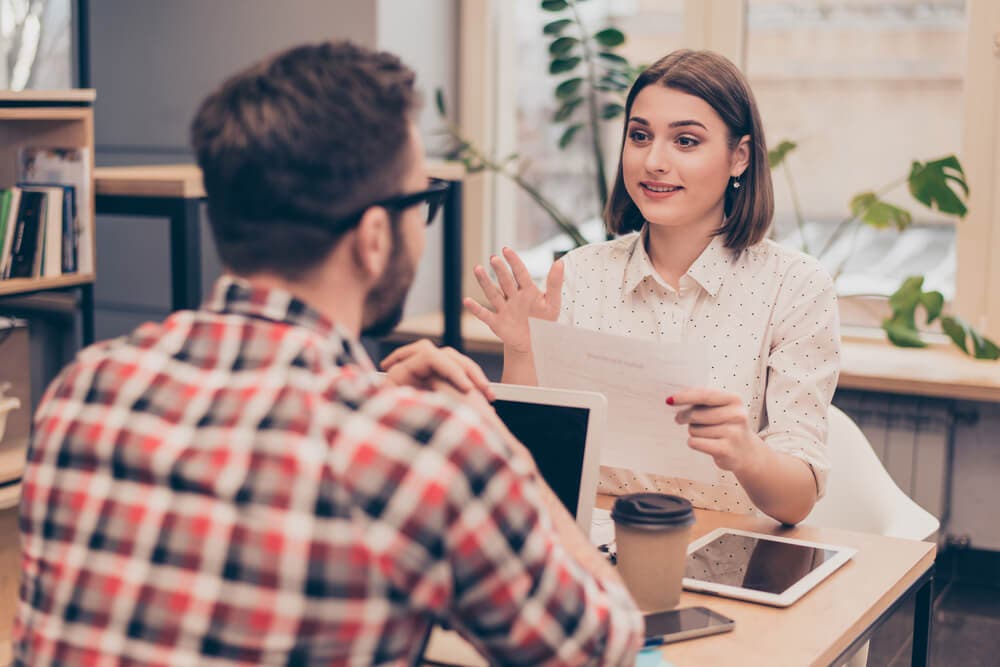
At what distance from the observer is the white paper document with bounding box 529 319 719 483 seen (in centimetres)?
147

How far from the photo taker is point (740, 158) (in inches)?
78.6

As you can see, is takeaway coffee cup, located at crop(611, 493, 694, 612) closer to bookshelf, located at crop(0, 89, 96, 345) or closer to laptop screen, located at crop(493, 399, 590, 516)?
laptop screen, located at crop(493, 399, 590, 516)

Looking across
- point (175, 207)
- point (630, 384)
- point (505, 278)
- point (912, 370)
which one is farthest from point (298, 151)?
point (912, 370)

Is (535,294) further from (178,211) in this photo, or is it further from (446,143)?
(446,143)

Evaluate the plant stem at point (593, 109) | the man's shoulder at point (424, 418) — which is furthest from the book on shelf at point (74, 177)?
the man's shoulder at point (424, 418)

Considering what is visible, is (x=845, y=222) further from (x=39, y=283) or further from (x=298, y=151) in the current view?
(x=298, y=151)

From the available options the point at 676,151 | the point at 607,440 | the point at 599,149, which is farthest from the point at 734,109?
the point at 599,149

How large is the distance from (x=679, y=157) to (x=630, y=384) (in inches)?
22.1

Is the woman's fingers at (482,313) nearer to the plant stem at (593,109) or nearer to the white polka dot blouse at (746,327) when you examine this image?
the white polka dot blouse at (746,327)

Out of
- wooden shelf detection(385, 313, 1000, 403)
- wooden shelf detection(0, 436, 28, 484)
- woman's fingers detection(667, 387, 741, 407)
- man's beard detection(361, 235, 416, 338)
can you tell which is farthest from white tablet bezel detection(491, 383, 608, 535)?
wooden shelf detection(0, 436, 28, 484)

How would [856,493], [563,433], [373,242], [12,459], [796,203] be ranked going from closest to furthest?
[373,242] < [563,433] < [856,493] < [12,459] < [796,203]

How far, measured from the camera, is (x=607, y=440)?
1.60m

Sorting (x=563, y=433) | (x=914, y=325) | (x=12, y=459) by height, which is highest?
(x=563, y=433)

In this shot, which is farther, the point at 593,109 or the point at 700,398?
the point at 593,109
